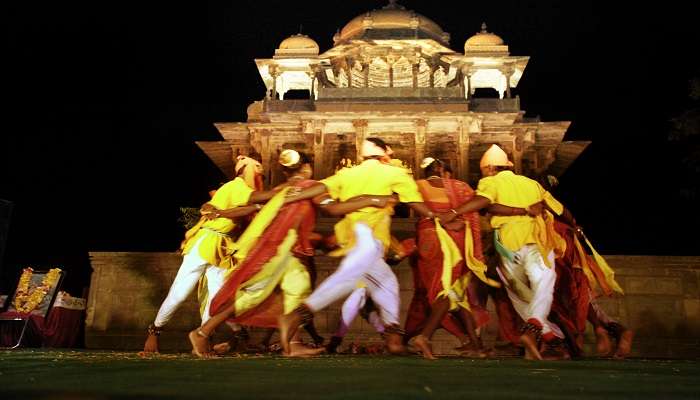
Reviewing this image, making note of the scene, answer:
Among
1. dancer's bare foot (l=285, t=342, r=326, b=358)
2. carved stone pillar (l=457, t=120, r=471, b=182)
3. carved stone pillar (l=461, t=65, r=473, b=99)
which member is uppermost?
carved stone pillar (l=461, t=65, r=473, b=99)

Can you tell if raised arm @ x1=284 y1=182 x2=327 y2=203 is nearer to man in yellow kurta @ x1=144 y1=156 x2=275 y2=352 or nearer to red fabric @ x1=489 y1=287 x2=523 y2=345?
man in yellow kurta @ x1=144 y1=156 x2=275 y2=352

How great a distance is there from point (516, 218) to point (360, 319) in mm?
2939

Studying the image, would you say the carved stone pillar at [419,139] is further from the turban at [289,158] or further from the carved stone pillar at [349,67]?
the turban at [289,158]

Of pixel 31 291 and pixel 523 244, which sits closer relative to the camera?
pixel 523 244

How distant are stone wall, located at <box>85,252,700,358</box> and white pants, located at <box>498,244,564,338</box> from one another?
2.32 m

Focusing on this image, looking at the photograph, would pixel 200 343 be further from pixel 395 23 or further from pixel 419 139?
pixel 395 23

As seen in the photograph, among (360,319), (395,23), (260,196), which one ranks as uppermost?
(395,23)

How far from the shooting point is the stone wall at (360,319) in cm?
856

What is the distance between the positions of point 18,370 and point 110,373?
0.66m

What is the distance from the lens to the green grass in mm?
2668

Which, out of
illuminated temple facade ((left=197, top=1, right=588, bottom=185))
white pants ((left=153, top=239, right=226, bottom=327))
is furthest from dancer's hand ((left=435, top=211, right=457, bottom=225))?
illuminated temple facade ((left=197, top=1, right=588, bottom=185))

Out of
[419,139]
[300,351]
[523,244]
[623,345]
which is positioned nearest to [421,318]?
[523,244]

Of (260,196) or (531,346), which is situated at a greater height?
(260,196)

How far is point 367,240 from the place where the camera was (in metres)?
5.65
